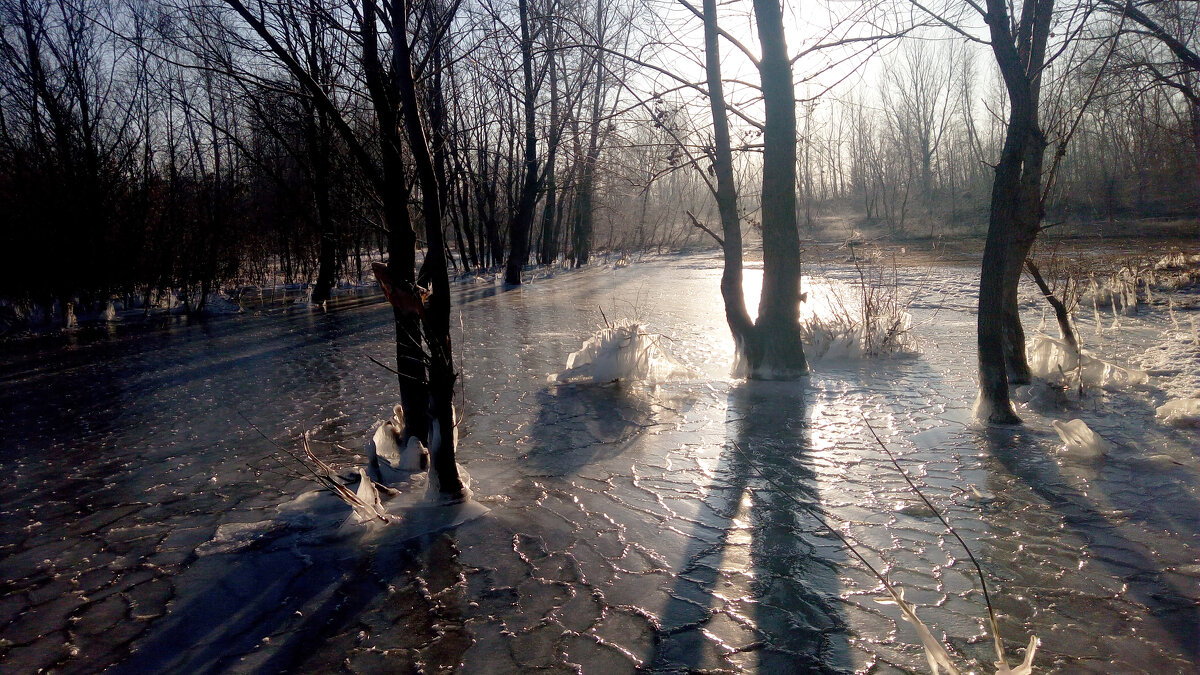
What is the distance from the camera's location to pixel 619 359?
7.21 m

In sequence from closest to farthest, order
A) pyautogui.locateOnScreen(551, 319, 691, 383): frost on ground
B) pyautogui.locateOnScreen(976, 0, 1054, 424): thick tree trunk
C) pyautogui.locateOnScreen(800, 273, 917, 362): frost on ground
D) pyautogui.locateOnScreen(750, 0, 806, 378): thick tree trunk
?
pyautogui.locateOnScreen(976, 0, 1054, 424): thick tree trunk < pyautogui.locateOnScreen(750, 0, 806, 378): thick tree trunk < pyautogui.locateOnScreen(551, 319, 691, 383): frost on ground < pyautogui.locateOnScreen(800, 273, 917, 362): frost on ground

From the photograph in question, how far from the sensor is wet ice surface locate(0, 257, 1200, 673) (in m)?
2.78

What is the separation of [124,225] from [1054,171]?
15.8 m

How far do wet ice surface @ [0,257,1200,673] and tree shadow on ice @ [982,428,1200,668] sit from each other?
0.06 ft

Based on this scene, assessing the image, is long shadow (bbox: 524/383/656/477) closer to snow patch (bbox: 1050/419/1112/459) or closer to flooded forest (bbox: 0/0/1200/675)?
flooded forest (bbox: 0/0/1200/675)

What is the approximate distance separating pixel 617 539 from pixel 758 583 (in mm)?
767

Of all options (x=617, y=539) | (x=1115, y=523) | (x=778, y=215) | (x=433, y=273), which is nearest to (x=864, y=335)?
(x=778, y=215)

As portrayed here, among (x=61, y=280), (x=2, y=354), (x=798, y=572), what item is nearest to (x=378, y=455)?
(x=798, y=572)

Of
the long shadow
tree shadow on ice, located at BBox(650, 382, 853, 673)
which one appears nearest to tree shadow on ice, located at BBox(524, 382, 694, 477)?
the long shadow

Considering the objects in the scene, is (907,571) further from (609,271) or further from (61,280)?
(609,271)

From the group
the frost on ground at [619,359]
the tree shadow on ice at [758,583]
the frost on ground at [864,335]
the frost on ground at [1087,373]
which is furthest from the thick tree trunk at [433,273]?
the frost on ground at [864,335]

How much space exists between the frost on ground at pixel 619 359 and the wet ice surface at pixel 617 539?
168mm

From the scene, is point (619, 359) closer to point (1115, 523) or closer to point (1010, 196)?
point (1010, 196)

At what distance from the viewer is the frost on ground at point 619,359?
7215 millimetres
